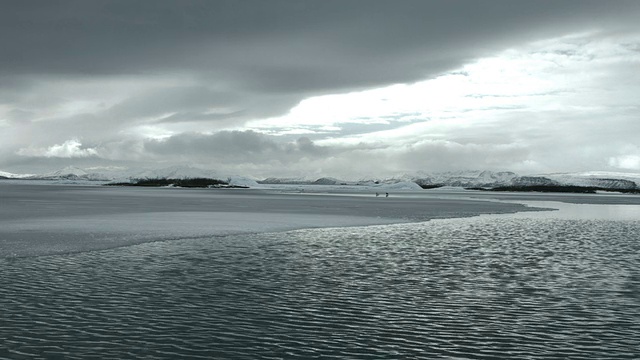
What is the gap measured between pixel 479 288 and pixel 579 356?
7641 mm

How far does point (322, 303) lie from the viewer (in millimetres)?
17594

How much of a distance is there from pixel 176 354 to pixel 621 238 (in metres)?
33.6

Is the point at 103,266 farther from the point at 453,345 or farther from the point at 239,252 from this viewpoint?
the point at 453,345

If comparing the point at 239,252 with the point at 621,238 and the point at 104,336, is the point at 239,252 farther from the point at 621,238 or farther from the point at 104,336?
the point at 621,238

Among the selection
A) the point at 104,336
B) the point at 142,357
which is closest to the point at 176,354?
the point at 142,357

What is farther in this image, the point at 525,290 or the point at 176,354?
the point at 525,290

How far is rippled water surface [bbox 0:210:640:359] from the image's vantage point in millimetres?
13141

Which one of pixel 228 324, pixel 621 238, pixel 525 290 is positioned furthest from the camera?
pixel 621 238

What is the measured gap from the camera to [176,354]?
40.9 feet

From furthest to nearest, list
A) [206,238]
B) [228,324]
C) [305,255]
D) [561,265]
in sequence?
[206,238], [305,255], [561,265], [228,324]

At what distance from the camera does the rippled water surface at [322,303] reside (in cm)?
1314

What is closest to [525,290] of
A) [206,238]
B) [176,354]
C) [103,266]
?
[176,354]

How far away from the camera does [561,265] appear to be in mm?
25375

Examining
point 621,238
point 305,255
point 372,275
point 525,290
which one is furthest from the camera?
point 621,238
